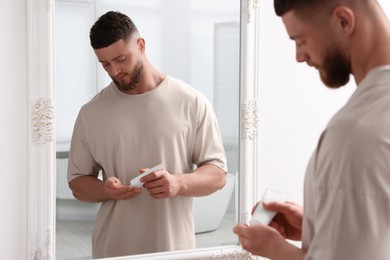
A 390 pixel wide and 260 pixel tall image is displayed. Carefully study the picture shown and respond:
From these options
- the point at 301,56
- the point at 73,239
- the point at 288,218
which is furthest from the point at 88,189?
the point at 301,56

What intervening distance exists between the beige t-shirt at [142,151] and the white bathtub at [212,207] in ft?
0.10

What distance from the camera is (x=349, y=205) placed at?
947 mm

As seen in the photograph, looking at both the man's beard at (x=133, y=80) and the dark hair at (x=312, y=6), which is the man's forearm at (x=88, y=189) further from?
the dark hair at (x=312, y=6)

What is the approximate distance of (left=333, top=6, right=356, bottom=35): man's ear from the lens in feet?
3.31

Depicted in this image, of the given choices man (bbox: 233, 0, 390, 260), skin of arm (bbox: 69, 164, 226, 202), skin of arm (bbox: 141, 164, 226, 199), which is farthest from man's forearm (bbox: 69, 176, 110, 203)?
man (bbox: 233, 0, 390, 260)

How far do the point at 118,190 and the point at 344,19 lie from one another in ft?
3.35

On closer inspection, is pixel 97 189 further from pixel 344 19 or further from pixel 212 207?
pixel 344 19

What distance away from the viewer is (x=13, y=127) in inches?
68.0

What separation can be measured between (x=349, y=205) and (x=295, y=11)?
0.36m

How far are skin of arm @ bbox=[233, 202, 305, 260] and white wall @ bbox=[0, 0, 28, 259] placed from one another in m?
0.80

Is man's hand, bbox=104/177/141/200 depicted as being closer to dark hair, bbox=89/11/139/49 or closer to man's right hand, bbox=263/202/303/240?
dark hair, bbox=89/11/139/49

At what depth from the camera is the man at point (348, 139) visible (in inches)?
37.2

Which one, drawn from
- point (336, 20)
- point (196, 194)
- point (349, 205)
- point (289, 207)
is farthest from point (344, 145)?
point (196, 194)

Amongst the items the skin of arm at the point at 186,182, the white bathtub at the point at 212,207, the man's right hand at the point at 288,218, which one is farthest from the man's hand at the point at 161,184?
the man's right hand at the point at 288,218
